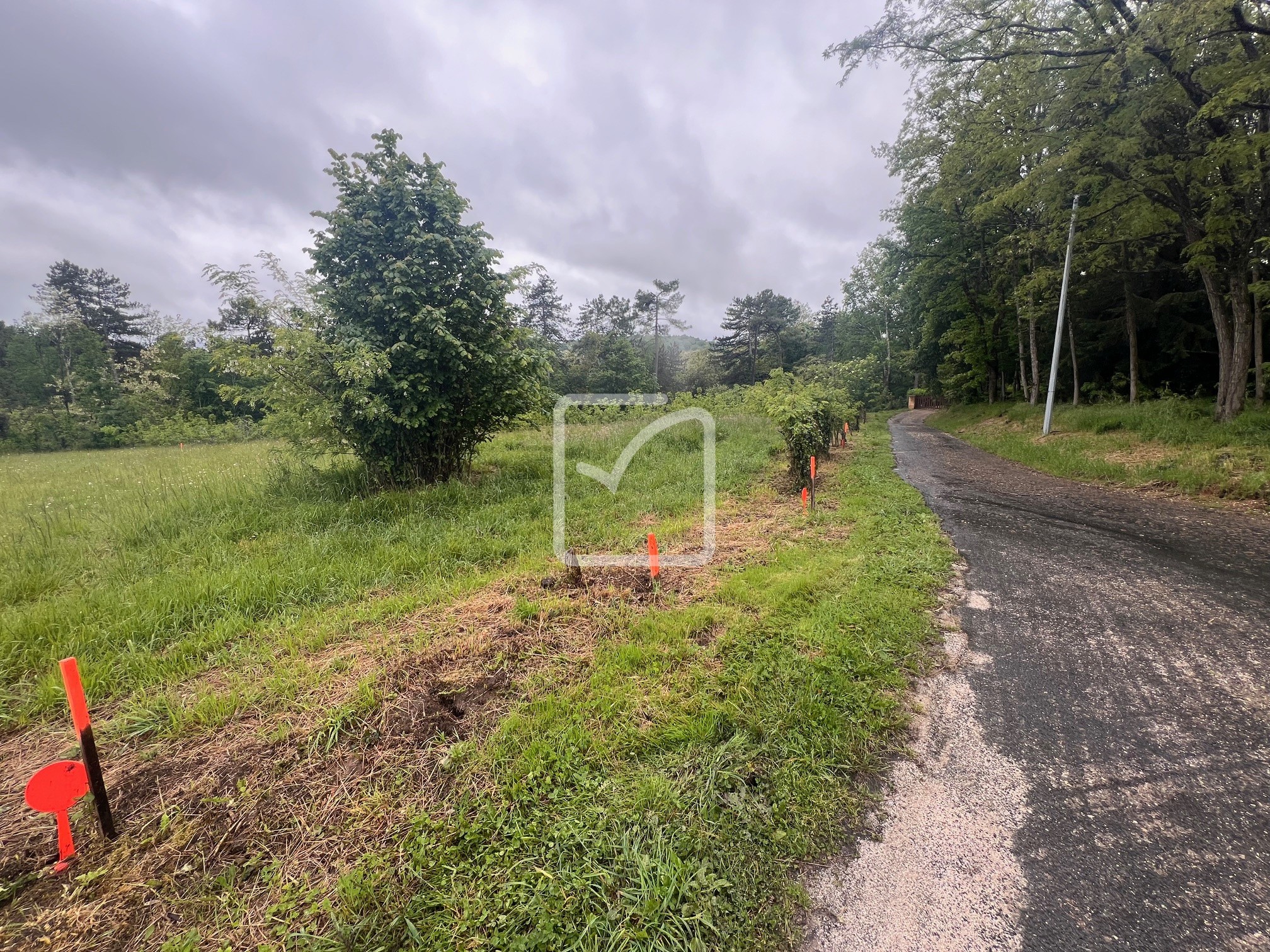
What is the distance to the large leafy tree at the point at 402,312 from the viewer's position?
6.78m

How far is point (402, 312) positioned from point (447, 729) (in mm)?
6249

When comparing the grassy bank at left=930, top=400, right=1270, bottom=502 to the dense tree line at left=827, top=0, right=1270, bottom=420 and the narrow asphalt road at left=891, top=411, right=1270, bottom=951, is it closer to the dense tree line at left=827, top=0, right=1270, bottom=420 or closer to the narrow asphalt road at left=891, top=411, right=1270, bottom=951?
the dense tree line at left=827, top=0, right=1270, bottom=420

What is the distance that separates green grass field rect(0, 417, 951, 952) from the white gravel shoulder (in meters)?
0.14

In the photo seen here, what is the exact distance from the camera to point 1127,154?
8891 millimetres

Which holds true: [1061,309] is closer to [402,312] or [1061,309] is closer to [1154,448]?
[1154,448]

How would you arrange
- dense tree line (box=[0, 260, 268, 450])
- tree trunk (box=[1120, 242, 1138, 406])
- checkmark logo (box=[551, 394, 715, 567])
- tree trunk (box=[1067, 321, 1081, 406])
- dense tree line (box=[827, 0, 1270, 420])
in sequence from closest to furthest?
checkmark logo (box=[551, 394, 715, 567])
dense tree line (box=[827, 0, 1270, 420])
tree trunk (box=[1120, 242, 1138, 406])
tree trunk (box=[1067, 321, 1081, 406])
dense tree line (box=[0, 260, 268, 450])

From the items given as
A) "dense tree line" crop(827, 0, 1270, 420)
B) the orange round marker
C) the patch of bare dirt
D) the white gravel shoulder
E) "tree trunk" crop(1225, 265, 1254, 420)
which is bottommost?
the white gravel shoulder

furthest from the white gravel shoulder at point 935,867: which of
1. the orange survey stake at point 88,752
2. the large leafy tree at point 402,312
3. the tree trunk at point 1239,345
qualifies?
the tree trunk at point 1239,345

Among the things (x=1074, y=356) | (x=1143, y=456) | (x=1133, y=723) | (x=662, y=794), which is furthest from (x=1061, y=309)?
(x=662, y=794)

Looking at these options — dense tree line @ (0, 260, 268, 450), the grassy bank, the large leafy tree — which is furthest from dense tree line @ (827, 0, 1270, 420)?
dense tree line @ (0, 260, 268, 450)

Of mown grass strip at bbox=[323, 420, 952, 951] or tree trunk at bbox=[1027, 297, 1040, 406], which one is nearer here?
mown grass strip at bbox=[323, 420, 952, 951]

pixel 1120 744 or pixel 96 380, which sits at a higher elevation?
pixel 96 380

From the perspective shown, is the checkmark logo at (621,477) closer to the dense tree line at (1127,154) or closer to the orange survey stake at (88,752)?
the orange survey stake at (88,752)

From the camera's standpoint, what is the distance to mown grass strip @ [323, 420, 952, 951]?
5.36 ft
